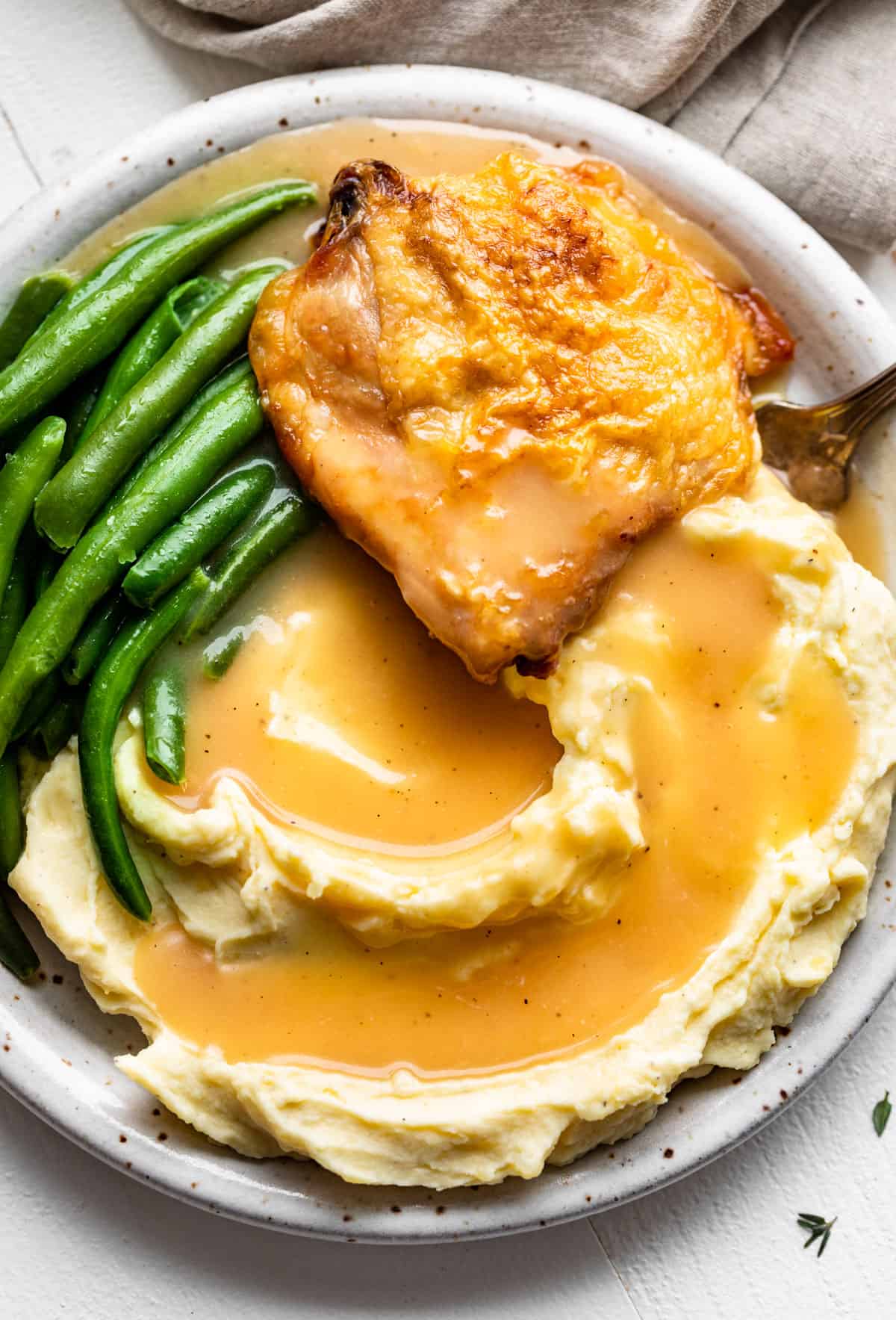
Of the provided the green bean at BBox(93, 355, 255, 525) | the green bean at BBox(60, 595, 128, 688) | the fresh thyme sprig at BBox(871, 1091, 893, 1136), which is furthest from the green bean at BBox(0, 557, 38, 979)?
the fresh thyme sprig at BBox(871, 1091, 893, 1136)

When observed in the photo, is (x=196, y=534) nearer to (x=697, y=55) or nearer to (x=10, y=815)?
(x=10, y=815)

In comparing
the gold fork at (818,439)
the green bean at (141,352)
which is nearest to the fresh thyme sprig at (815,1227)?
the gold fork at (818,439)

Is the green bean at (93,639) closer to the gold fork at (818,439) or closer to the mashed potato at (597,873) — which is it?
the mashed potato at (597,873)

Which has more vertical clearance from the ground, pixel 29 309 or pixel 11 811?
pixel 29 309

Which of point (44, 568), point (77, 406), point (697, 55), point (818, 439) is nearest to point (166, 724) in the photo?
point (44, 568)

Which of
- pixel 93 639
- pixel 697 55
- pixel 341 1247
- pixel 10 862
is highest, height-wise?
pixel 697 55

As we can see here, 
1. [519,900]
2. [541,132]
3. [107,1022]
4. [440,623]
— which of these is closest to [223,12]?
[541,132]

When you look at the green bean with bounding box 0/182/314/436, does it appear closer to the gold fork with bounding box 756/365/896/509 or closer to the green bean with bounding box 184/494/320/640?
the green bean with bounding box 184/494/320/640
